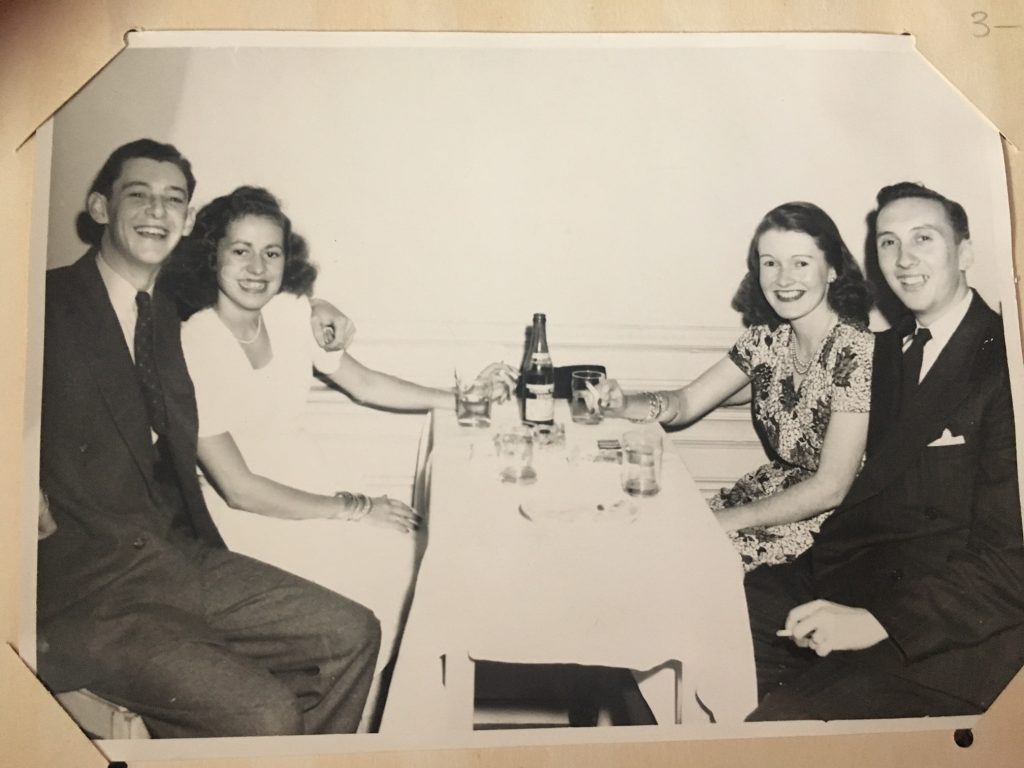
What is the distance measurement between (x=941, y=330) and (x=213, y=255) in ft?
3.83

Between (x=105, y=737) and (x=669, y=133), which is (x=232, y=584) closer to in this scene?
(x=105, y=737)

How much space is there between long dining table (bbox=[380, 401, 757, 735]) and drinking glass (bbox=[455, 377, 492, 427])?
82 mm

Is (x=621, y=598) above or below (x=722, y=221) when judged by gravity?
below

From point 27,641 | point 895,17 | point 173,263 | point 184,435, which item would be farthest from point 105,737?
point 895,17

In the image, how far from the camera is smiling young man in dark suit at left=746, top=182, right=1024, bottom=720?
119 centimetres

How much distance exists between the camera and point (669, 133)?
1.28m

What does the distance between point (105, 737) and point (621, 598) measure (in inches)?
30.7

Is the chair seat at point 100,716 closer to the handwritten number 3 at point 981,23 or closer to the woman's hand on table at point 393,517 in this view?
the woman's hand on table at point 393,517

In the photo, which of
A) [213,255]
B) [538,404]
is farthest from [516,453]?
[213,255]

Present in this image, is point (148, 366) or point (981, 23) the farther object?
point (981, 23)

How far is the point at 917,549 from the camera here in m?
1.21

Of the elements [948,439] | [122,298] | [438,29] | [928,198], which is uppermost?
[438,29]

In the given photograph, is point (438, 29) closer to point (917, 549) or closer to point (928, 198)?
point (928, 198)

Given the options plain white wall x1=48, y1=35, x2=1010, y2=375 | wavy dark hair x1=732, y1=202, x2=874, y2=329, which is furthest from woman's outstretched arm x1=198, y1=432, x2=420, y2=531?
wavy dark hair x1=732, y1=202, x2=874, y2=329
